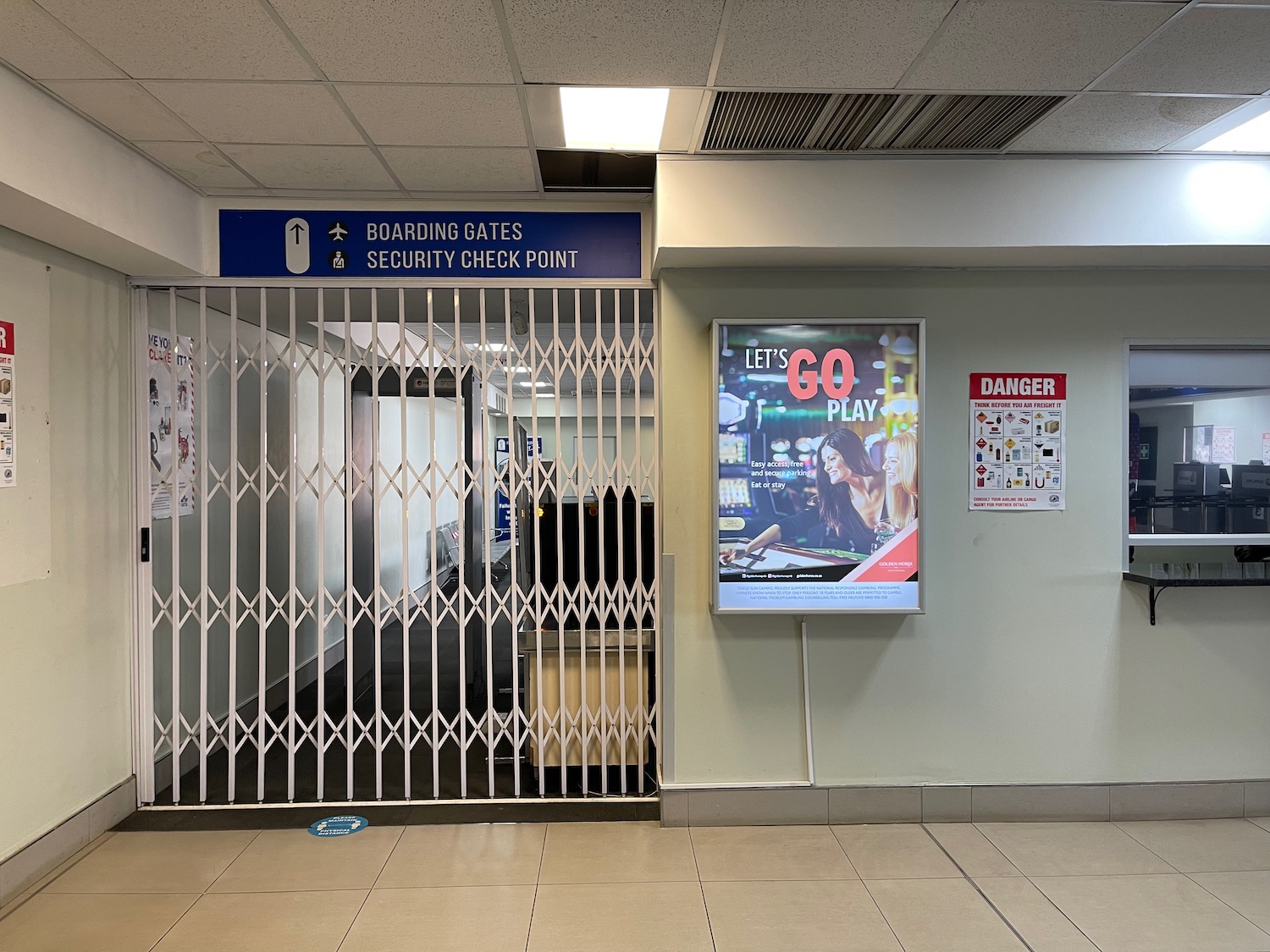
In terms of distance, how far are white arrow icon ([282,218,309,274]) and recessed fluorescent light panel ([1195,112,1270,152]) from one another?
352cm

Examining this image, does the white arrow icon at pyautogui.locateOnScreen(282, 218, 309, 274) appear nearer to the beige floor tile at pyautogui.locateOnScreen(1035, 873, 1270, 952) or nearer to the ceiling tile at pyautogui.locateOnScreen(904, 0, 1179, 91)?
the ceiling tile at pyautogui.locateOnScreen(904, 0, 1179, 91)

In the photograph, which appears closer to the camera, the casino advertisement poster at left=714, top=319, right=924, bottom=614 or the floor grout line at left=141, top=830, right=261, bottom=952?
the floor grout line at left=141, top=830, right=261, bottom=952

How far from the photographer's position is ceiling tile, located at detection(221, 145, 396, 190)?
2.88 metres

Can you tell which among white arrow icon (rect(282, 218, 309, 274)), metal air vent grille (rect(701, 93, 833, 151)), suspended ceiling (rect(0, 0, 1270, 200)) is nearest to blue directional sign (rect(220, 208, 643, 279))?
white arrow icon (rect(282, 218, 309, 274))

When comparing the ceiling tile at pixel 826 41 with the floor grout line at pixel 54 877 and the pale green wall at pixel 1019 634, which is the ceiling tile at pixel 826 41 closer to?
the pale green wall at pixel 1019 634

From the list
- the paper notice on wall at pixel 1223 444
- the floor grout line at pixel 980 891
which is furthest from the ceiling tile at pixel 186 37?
the paper notice on wall at pixel 1223 444

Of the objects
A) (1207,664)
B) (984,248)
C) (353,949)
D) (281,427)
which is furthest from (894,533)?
(281,427)

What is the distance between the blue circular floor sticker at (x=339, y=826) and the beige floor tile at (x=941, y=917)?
1.99 m

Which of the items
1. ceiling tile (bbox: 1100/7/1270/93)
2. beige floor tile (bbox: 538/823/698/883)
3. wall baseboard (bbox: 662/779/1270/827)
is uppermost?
ceiling tile (bbox: 1100/7/1270/93)

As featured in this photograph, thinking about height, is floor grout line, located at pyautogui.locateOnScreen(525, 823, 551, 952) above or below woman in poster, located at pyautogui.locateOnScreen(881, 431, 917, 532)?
below

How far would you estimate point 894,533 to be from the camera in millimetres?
3160

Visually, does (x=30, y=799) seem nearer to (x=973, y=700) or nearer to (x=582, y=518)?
(x=582, y=518)

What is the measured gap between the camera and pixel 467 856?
9.87ft

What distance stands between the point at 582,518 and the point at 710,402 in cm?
75
